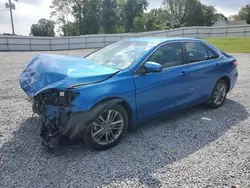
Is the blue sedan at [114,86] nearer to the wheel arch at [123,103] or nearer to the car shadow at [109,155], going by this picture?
the wheel arch at [123,103]

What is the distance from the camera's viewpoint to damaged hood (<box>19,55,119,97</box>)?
10.2 ft

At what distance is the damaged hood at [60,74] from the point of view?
10.2 feet

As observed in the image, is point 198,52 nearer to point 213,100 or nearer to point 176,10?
point 213,100

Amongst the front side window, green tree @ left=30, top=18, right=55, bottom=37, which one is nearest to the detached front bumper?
the front side window

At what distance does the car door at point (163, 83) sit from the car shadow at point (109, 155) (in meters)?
0.43

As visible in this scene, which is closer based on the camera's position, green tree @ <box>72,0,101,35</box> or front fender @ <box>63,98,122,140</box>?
front fender @ <box>63,98,122,140</box>

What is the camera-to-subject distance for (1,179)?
9.05ft

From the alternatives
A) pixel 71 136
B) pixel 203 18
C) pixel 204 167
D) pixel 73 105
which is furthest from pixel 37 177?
pixel 203 18

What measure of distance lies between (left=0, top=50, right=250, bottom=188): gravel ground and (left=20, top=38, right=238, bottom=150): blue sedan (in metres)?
0.28

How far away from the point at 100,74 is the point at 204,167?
1.89m

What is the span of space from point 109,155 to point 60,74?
1325 mm

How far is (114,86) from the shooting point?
3338 mm

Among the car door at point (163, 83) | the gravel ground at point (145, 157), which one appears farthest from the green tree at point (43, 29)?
the car door at point (163, 83)

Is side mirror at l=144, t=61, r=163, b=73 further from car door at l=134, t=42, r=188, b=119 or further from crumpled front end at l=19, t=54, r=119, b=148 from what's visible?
crumpled front end at l=19, t=54, r=119, b=148
